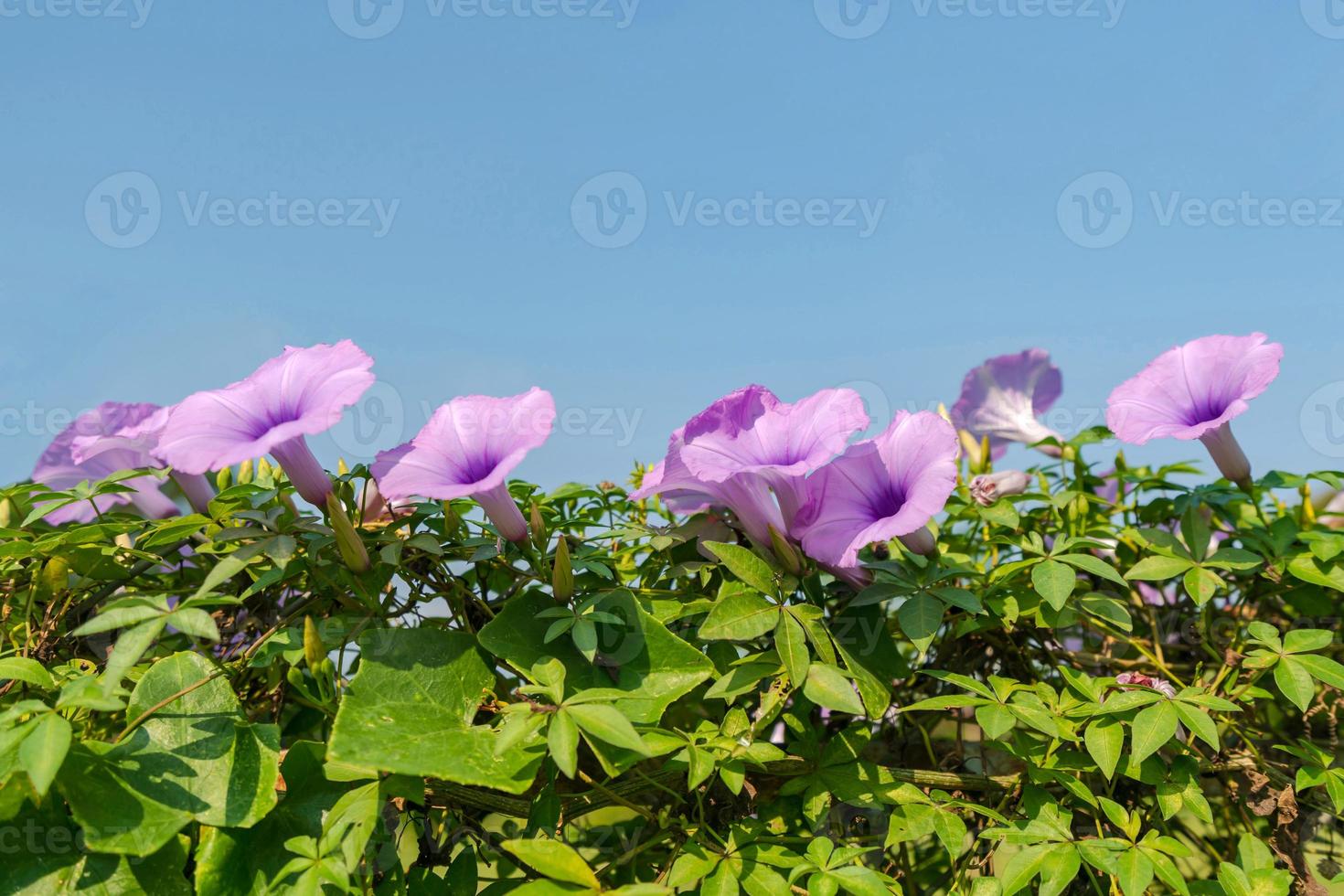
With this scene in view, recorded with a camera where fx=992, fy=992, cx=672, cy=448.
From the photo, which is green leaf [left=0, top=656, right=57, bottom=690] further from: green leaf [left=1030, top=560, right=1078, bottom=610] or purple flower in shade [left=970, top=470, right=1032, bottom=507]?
purple flower in shade [left=970, top=470, right=1032, bottom=507]

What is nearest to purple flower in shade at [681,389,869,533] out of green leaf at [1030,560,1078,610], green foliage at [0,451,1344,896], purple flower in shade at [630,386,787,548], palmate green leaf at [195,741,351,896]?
purple flower in shade at [630,386,787,548]

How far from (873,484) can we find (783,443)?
6.6 inches

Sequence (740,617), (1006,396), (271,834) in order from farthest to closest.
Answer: (1006,396) → (740,617) → (271,834)

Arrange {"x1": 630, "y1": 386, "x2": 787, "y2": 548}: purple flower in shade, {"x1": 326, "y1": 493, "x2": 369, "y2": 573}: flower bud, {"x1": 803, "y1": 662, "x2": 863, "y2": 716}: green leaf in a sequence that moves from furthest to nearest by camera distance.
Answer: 1. {"x1": 630, "y1": 386, "x2": 787, "y2": 548}: purple flower in shade
2. {"x1": 326, "y1": 493, "x2": 369, "y2": 573}: flower bud
3. {"x1": 803, "y1": 662, "x2": 863, "y2": 716}: green leaf

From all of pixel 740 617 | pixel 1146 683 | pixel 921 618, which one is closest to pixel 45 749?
pixel 740 617

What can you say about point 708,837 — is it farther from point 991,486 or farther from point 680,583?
point 991,486

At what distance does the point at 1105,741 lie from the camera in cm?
138

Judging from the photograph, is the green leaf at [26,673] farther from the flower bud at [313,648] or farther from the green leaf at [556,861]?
the green leaf at [556,861]

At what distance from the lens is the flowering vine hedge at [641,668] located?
124 cm

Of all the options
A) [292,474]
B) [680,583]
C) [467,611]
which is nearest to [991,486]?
[680,583]

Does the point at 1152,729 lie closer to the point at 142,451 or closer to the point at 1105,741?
the point at 1105,741

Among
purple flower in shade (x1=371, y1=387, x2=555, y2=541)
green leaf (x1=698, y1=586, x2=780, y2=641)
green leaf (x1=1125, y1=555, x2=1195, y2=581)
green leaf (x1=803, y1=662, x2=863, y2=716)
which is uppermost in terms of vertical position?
purple flower in shade (x1=371, y1=387, x2=555, y2=541)

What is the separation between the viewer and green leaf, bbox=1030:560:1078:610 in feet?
4.85

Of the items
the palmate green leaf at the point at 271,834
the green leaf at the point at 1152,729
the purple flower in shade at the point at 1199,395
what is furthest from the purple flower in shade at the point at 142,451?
the purple flower in shade at the point at 1199,395
